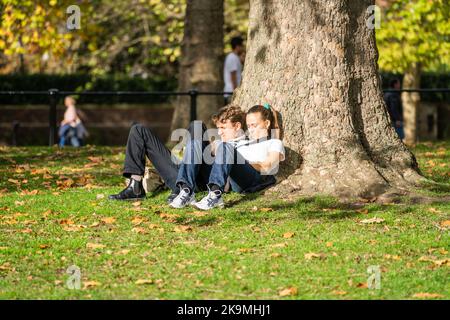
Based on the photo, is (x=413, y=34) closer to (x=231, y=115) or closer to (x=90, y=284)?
(x=231, y=115)

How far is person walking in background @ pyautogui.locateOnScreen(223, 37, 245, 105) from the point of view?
15.8m

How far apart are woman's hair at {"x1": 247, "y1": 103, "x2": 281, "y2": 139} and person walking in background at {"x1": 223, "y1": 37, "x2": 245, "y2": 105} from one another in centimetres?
587

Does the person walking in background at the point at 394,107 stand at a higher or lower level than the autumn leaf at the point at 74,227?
higher

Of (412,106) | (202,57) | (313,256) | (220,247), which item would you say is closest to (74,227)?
(220,247)

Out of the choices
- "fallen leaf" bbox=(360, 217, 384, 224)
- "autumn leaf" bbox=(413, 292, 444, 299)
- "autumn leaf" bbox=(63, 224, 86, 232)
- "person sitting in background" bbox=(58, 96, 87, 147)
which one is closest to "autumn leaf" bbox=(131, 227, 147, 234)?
"autumn leaf" bbox=(63, 224, 86, 232)

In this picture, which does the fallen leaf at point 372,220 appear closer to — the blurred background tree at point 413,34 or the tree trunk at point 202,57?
the tree trunk at point 202,57

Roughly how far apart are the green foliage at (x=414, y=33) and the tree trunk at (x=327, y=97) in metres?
10.8

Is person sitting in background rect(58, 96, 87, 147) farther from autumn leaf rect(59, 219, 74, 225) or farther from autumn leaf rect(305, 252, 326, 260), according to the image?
autumn leaf rect(305, 252, 326, 260)

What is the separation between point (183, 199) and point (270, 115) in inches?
50.4

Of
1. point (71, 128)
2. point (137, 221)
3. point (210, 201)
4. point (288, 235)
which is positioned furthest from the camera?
point (71, 128)

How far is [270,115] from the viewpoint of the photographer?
981 cm

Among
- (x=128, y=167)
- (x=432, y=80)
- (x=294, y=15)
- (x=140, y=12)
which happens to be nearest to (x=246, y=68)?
(x=294, y=15)

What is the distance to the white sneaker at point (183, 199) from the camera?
30.5 feet

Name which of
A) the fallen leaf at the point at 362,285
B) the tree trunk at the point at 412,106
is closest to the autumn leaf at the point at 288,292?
the fallen leaf at the point at 362,285
